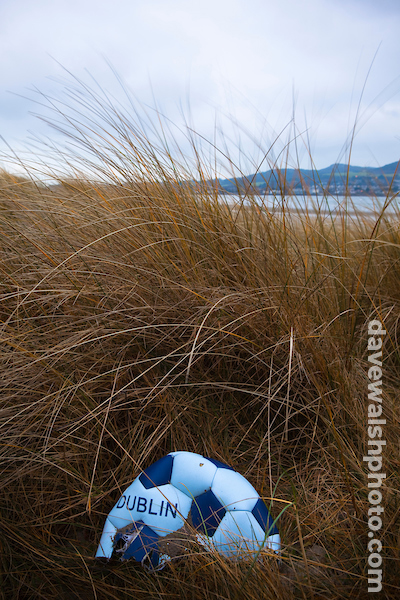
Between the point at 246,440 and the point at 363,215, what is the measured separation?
2058mm

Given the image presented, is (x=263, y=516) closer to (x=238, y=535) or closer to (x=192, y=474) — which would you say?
(x=238, y=535)

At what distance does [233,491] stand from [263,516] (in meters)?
0.09

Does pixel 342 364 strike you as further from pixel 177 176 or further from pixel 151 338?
pixel 177 176

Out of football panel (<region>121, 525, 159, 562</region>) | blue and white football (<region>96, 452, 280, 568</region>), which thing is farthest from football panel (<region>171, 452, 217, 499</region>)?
football panel (<region>121, 525, 159, 562</region>)

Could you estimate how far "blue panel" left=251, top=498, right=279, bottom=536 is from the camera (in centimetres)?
96

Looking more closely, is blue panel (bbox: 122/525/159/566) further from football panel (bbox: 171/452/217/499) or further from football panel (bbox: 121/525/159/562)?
football panel (bbox: 171/452/217/499)

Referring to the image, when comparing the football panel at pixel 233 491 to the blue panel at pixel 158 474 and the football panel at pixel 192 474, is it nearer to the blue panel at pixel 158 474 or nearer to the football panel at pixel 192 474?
the football panel at pixel 192 474

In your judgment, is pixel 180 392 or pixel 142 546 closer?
pixel 142 546

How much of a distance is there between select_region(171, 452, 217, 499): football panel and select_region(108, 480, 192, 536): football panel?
0.02 metres

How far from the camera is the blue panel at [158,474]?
1032mm

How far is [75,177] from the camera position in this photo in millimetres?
1960

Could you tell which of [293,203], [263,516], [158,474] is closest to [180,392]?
[158,474]

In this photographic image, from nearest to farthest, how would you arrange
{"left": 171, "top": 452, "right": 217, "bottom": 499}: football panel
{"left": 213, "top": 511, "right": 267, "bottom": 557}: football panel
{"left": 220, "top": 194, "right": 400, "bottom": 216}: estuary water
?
{"left": 213, "top": 511, "right": 267, "bottom": 557}: football panel
{"left": 171, "top": 452, "right": 217, "bottom": 499}: football panel
{"left": 220, "top": 194, "right": 400, "bottom": 216}: estuary water

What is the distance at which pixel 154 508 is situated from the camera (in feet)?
3.24
